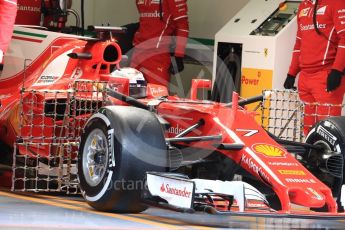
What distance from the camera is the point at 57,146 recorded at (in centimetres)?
967

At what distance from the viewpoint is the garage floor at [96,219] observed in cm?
776

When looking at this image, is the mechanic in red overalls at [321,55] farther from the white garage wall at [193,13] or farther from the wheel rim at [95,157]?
the wheel rim at [95,157]

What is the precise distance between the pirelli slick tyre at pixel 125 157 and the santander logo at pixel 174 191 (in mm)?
209

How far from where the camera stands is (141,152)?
8.02 metres

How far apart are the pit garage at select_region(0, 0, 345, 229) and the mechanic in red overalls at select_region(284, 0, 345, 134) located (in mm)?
2442

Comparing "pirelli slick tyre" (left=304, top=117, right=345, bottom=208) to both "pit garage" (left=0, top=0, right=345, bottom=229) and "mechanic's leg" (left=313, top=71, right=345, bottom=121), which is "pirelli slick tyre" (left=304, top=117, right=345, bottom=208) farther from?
"mechanic's leg" (left=313, top=71, right=345, bottom=121)

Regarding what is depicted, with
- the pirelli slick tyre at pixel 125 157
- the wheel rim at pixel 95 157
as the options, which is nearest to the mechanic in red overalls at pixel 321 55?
the wheel rim at pixel 95 157

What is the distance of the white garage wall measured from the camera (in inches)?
613

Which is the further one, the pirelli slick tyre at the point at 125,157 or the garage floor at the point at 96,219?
the pirelli slick tyre at the point at 125,157

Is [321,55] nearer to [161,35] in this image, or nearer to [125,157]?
[161,35]

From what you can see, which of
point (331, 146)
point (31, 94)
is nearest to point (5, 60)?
point (31, 94)

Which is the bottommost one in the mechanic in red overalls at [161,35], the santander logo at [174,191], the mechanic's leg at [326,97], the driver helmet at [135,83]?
the santander logo at [174,191]

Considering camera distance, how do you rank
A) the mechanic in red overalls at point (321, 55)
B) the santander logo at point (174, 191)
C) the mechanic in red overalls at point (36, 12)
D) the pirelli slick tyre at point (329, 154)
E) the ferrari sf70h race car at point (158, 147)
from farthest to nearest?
the mechanic in red overalls at point (36, 12)
the mechanic in red overalls at point (321, 55)
the pirelli slick tyre at point (329, 154)
the ferrari sf70h race car at point (158, 147)
the santander logo at point (174, 191)

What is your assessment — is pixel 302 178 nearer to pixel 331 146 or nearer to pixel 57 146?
pixel 331 146
